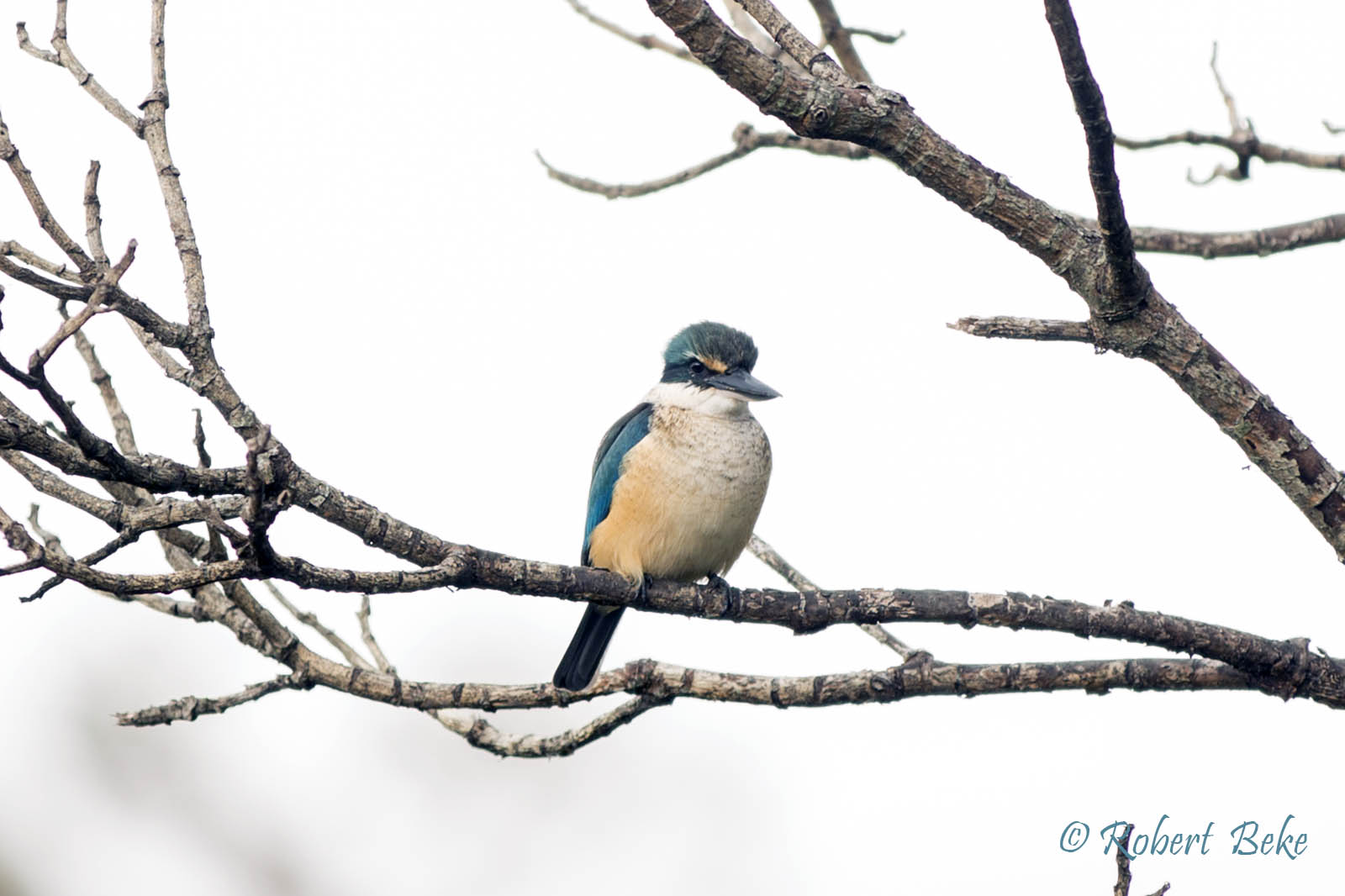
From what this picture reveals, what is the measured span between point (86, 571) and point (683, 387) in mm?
3298

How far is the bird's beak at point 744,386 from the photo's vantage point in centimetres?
536

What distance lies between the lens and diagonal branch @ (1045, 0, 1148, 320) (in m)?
2.58

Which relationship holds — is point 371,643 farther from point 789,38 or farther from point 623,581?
point 789,38

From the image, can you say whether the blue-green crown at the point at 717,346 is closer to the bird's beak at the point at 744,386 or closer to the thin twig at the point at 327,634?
the bird's beak at the point at 744,386

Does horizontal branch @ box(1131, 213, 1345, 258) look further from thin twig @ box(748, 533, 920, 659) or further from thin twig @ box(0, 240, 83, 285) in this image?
thin twig @ box(0, 240, 83, 285)

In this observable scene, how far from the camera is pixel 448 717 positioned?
13.2 ft

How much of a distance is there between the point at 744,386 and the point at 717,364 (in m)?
0.19

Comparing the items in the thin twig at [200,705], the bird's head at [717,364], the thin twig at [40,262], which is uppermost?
the bird's head at [717,364]

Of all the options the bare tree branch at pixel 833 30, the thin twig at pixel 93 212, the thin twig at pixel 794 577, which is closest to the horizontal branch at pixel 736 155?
the bare tree branch at pixel 833 30

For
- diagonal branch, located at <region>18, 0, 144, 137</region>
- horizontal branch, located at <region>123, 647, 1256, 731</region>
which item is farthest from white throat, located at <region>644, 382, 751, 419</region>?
diagonal branch, located at <region>18, 0, 144, 137</region>

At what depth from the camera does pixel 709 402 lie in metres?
5.39

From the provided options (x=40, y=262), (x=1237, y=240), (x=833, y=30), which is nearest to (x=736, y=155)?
(x=833, y=30)

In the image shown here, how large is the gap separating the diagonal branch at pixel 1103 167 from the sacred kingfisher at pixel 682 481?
6.79 feet

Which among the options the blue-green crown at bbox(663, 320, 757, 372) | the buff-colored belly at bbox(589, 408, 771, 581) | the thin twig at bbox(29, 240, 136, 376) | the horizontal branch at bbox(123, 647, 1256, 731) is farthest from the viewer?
the blue-green crown at bbox(663, 320, 757, 372)
